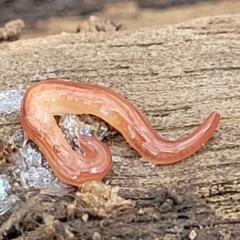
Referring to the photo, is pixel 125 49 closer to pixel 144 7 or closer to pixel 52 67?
pixel 52 67

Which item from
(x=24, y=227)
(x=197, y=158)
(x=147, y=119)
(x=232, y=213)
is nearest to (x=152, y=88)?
(x=147, y=119)

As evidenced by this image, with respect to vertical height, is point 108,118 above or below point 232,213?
above

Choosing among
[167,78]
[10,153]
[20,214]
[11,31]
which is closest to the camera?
[20,214]

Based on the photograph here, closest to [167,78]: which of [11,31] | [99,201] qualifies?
[99,201]

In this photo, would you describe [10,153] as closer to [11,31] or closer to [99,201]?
[99,201]

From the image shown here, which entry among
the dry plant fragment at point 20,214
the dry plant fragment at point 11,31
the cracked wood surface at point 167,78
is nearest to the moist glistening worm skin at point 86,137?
the cracked wood surface at point 167,78

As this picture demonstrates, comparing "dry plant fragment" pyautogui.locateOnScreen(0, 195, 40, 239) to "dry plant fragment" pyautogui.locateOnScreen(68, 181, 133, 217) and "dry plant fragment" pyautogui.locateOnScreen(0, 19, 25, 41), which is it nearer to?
"dry plant fragment" pyautogui.locateOnScreen(68, 181, 133, 217)
